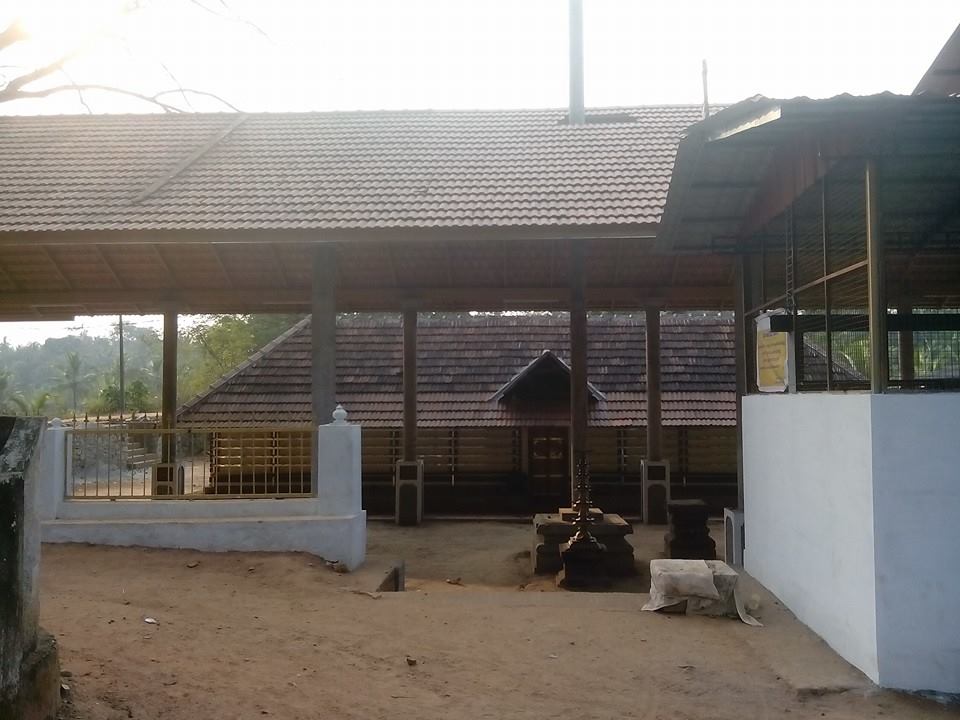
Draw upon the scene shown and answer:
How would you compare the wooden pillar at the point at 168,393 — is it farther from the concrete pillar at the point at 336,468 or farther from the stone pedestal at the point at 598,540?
the stone pedestal at the point at 598,540

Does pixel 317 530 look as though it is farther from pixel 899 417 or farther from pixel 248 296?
pixel 899 417

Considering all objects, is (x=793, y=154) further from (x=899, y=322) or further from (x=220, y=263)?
(x=220, y=263)

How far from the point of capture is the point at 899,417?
4645mm

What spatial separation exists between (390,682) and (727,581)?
125 inches

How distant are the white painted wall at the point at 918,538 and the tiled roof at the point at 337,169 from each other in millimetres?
4736

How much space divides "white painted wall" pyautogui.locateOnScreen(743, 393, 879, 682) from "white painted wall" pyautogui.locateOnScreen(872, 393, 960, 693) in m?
0.08

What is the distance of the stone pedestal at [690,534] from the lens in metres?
9.66

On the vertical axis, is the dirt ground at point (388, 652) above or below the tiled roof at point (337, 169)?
below

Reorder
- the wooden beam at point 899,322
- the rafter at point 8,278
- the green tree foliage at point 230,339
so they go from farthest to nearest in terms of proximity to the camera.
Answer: the green tree foliage at point 230,339 < the rafter at point 8,278 < the wooden beam at point 899,322

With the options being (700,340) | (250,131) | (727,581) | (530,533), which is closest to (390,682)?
(727,581)

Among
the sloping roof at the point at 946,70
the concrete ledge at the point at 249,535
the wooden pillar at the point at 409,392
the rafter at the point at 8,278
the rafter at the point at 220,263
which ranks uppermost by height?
the sloping roof at the point at 946,70

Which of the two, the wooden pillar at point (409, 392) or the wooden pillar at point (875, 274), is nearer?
the wooden pillar at point (875, 274)

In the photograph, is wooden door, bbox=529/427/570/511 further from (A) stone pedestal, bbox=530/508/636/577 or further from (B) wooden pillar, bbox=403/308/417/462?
(A) stone pedestal, bbox=530/508/636/577

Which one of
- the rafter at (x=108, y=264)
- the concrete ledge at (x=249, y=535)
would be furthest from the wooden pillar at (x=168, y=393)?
the concrete ledge at (x=249, y=535)
